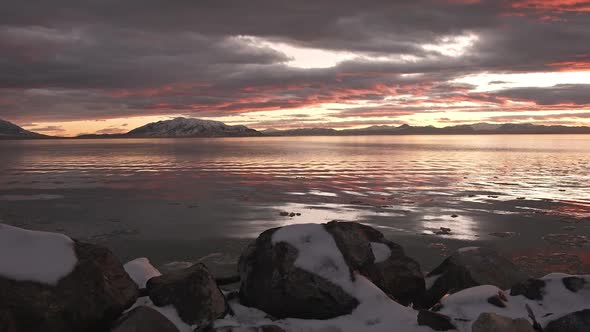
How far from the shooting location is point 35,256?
21.6 ft

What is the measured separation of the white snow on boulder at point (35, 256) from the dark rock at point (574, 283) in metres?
7.69

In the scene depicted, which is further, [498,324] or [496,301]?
[496,301]

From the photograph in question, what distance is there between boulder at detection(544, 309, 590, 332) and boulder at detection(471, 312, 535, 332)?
1.63 feet

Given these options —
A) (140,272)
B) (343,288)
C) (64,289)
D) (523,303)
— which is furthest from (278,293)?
(523,303)

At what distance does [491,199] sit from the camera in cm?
2183

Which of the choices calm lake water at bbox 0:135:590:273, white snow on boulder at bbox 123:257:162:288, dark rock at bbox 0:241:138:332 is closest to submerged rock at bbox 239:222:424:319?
white snow on boulder at bbox 123:257:162:288

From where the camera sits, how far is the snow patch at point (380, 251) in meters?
8.98

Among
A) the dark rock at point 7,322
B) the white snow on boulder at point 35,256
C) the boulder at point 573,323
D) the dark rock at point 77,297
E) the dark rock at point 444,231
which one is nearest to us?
the dark rock at point 7,322

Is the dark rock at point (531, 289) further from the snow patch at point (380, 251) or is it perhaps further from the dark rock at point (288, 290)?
the dark rock at point (288, 290)

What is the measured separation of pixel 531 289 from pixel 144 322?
6.15 meters

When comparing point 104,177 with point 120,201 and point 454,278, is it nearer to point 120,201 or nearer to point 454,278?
point 120,201

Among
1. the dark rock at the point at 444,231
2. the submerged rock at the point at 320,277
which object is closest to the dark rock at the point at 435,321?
the submerged rock at the point at 320,277

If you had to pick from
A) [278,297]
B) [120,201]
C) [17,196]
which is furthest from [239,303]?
[17,196]

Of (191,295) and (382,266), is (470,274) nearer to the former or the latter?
(382,266)
